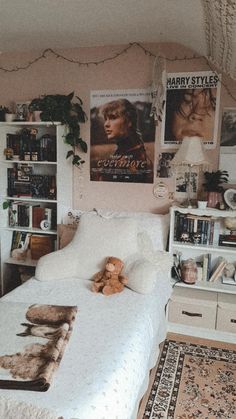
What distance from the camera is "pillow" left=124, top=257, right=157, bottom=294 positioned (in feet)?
6.79

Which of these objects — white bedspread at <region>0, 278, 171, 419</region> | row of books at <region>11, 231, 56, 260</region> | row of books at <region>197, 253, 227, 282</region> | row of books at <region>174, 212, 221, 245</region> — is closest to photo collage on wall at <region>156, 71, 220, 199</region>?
row of books at <region>174, 212, 221, 245</region>

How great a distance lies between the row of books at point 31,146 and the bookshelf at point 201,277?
1262mm

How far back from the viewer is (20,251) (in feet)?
10.5

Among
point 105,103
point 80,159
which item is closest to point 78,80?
point 105,103

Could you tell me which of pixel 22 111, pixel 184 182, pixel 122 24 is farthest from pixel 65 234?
pixel 122 24

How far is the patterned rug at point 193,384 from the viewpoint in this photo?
6.04 feet

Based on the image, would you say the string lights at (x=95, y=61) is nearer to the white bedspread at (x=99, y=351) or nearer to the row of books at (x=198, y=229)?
the row of books at (x=198, y=229)

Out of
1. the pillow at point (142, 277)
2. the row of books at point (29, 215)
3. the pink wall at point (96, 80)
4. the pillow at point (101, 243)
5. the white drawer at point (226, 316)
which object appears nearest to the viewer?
the pillow at point (142, 277)

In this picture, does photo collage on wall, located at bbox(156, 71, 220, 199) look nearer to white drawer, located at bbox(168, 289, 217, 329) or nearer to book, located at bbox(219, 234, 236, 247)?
book, located at bbox(219, 234, 236, 247)

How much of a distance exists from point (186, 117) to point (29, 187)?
1.58 m

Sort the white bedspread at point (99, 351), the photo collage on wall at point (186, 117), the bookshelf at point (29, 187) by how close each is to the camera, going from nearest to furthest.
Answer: the white bedspread at point (99, 351)
the photo collage on wall at point (186, 117)
the bookshelf at point (29, 187)

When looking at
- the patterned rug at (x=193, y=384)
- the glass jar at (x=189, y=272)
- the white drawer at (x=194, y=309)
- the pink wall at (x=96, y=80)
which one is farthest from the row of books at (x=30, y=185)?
the patterned rug at (x=193, y=384)

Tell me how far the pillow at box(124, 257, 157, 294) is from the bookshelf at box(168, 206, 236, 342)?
0.50 m

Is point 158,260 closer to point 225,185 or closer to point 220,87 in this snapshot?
point 225,185
